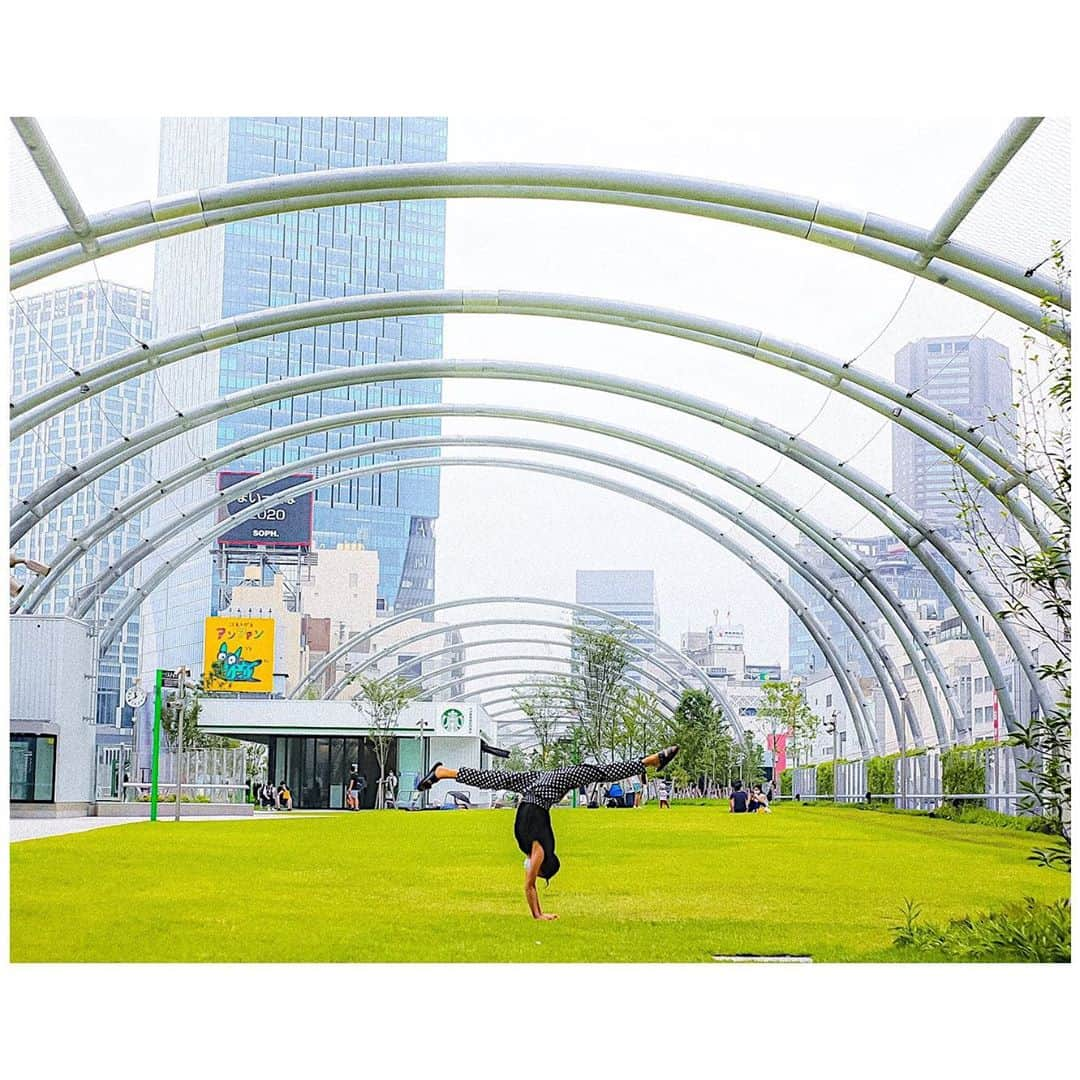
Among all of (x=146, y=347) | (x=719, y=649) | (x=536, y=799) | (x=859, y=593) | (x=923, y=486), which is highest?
(x=146, y=347)

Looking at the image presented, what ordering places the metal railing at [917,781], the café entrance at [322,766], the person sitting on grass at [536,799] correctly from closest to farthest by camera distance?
1. the person sitting on grass at [536,799]
2. the café entrance at [322,766]
3. the metal railing at [917,781]

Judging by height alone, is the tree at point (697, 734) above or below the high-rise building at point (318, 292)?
below

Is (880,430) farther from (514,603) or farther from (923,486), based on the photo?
(514,603)

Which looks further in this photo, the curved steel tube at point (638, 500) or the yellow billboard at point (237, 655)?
the yellow billboard at point (237, 655)

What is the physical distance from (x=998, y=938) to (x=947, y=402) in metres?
7.72

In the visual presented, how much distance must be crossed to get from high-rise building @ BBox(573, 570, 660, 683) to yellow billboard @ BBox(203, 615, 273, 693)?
4283 mm

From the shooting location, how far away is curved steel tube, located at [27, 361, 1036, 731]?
17531 mm

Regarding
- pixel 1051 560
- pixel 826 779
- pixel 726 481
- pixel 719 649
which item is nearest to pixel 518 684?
pixel 719 649

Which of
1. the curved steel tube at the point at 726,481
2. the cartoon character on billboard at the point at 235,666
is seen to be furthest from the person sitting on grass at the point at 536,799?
the cartoon character on billboard at the point at 235,666

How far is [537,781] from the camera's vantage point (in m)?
12.3

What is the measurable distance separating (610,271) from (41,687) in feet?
42.7

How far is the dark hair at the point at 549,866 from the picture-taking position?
39.0 ft

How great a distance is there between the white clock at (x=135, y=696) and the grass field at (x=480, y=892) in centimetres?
705

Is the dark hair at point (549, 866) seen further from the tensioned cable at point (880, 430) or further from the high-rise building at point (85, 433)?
the high-rise building at point (85, 433)
